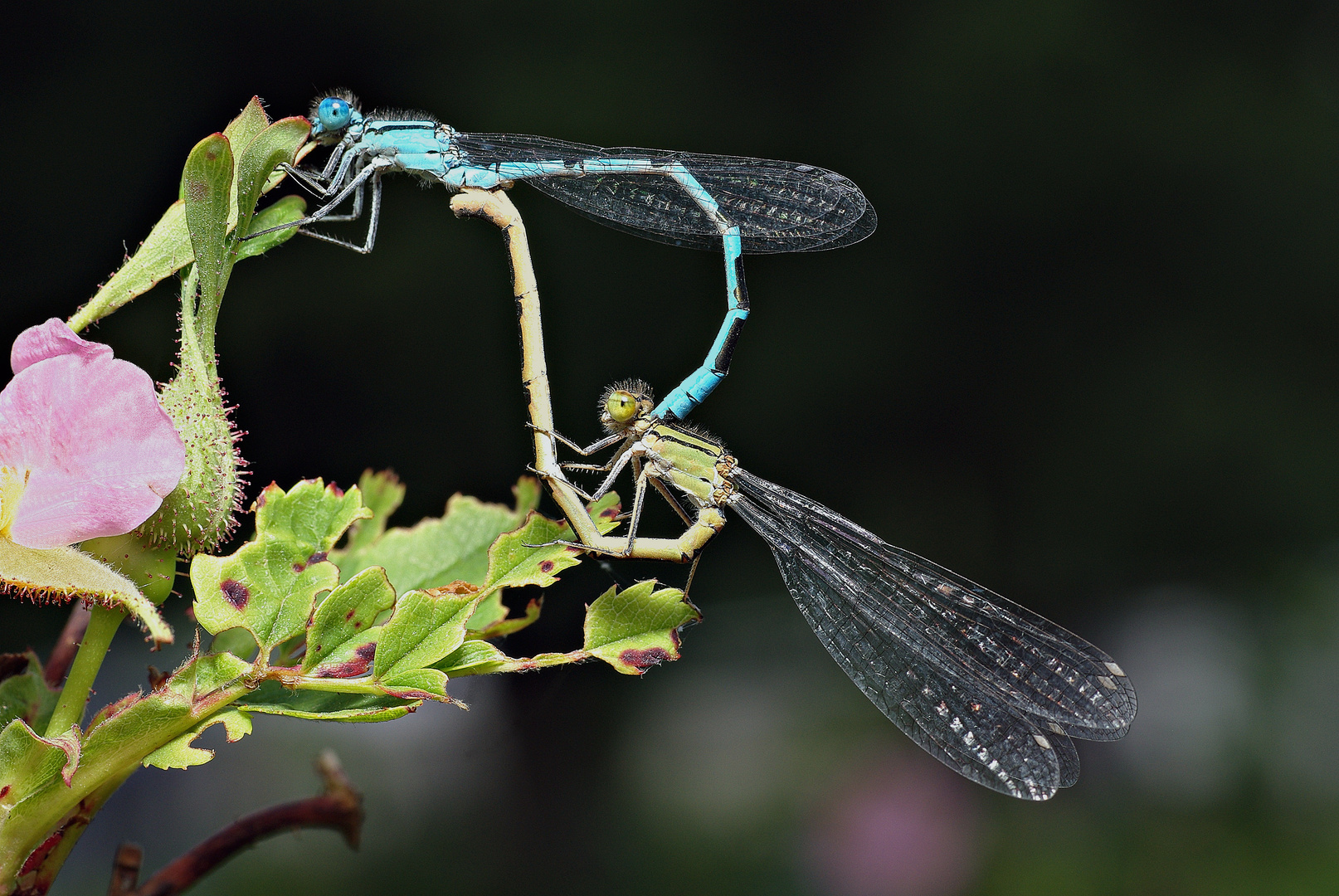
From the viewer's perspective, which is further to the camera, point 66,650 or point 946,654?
point 946,654

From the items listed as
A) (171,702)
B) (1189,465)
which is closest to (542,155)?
(171,702)

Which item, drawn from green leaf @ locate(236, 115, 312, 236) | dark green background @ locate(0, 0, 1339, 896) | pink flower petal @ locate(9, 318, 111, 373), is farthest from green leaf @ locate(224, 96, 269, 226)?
dark green background @ locate(0, 0, 1339, 896)

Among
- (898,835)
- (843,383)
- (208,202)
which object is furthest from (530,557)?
(843,383)

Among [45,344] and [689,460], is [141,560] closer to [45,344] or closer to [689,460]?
[45,344]

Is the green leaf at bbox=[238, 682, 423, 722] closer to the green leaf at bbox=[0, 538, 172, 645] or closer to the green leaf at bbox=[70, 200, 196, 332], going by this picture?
the green leaf at bbox=[0, 538, 172, 645]

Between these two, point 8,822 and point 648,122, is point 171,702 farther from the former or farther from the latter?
point 648,122

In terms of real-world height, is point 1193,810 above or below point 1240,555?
below
